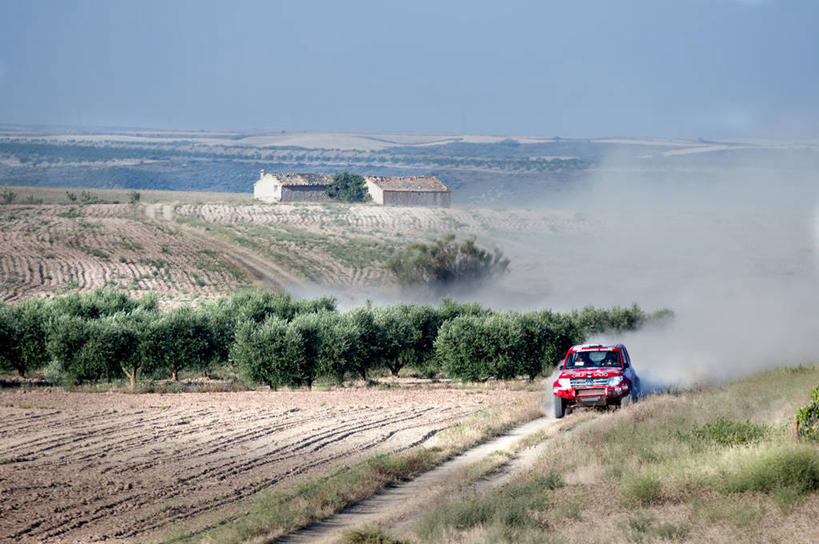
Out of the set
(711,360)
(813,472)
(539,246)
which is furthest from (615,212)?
(813,472)

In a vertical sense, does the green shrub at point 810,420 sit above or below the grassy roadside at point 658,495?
above

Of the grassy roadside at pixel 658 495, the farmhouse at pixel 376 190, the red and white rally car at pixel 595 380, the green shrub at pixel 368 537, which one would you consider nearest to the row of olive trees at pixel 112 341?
the red and white rally car at pixel 595 380

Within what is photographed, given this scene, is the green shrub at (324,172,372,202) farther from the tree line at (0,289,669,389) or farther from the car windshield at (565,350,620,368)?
the car windshield at (565,350,620,368)

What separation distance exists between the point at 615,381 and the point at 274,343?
21462 mm

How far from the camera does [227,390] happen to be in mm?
45469

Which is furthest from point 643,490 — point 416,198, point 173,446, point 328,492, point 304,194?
point 304,194

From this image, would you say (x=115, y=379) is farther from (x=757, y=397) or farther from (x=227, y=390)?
(x=757, y=397)

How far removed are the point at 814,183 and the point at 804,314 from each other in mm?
70031

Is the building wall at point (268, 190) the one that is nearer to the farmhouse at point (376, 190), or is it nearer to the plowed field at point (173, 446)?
the farmhouse at point (376, 190)

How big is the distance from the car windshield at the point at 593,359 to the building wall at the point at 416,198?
127186mm

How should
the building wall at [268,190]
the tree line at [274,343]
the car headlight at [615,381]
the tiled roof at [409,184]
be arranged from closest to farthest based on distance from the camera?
the car headlight at [615,381] → the tree line at [274,343] → the tiled roof at [409,184] → the building wall at [268,190]

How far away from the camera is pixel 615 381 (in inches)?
1153

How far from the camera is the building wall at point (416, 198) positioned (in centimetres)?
15850

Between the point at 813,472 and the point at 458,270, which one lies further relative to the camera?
the point at 458,270
